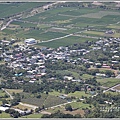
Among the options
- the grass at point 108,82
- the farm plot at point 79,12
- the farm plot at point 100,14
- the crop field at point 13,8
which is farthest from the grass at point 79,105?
the crop field at point 13,8

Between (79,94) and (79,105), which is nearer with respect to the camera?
(79,105)

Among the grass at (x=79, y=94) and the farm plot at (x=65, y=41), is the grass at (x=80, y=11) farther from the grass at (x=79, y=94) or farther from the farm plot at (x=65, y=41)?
the grass at (x=79, y=94)

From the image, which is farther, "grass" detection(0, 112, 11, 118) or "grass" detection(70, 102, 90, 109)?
"grass" detection(70, 102, 90, 109)

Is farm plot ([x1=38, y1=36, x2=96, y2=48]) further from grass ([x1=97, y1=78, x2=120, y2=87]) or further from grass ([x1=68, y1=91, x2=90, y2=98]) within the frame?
grass ([x1=68, y1=91, x2=90, y2=98])

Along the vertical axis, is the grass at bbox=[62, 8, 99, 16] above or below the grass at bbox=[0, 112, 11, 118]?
above

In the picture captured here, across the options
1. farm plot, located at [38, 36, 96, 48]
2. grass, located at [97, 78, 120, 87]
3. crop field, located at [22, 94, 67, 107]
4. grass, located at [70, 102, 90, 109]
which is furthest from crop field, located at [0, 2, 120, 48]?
grass, located at [70, 102, 90, 109]

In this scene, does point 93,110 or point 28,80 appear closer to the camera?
point 93,110

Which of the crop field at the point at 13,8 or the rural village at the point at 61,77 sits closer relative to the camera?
the rural village at the point at 61,77

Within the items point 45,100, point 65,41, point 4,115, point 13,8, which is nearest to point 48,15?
point 13,8

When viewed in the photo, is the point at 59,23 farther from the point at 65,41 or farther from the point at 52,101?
the point at 52,101

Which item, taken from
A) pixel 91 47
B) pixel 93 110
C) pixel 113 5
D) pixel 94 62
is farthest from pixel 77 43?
pixel 93 110

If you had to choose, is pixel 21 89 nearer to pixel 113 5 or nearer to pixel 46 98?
pixel 46 98
